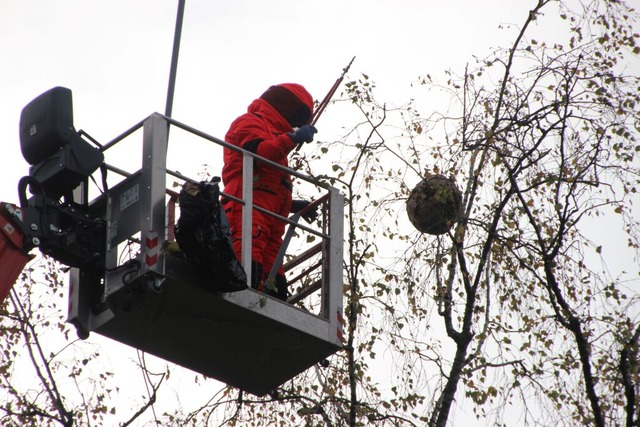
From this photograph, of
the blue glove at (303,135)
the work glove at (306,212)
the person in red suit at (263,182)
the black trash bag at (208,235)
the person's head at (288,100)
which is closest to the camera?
the black trash bag at (208,235)

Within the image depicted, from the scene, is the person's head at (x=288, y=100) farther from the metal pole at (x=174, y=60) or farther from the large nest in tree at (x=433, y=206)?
the large nest in tree at (x=433, y=206)

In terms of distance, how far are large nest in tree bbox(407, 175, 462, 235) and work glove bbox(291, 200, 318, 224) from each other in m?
1.30

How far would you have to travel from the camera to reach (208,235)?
29.8 feet

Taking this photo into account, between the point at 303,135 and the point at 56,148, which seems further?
the point at 303,135

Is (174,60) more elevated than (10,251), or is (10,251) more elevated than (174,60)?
(174,60)

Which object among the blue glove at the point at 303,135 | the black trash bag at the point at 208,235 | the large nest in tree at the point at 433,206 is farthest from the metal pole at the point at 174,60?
the large nest in tree at the point at 433,206

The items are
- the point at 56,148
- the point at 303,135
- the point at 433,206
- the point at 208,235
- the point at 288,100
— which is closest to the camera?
the point at 208,235

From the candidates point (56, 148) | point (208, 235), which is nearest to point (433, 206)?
point (208, 235)

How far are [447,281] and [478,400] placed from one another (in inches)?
49.3

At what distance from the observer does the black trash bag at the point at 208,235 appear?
9.05 meters

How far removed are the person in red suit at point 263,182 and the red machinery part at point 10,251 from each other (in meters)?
1.84

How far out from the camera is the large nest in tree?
12242mm

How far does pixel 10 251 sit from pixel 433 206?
470 centimetres

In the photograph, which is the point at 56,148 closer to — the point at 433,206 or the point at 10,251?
the point at 10,251
